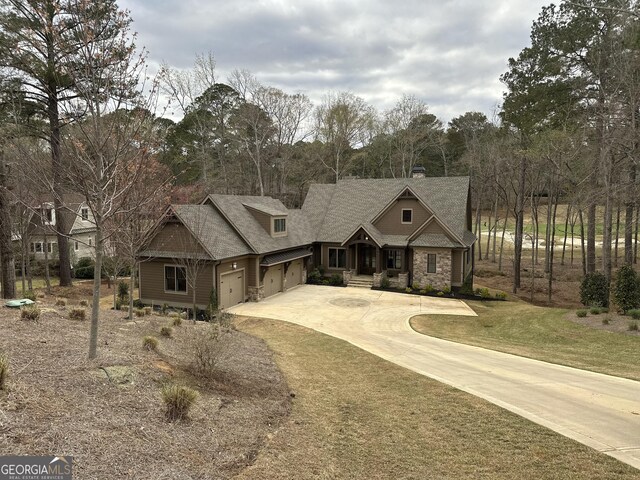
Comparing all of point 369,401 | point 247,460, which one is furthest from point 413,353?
point 247,460

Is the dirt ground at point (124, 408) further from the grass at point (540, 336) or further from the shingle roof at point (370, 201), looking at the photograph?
the shingle roof at point (370, 201)

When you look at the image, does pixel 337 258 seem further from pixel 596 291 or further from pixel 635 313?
pixel 635 313

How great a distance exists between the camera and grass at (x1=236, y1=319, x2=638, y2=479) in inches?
216

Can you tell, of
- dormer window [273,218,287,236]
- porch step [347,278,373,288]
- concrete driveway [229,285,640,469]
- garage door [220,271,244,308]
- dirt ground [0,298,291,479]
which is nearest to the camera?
dirt ground [0,298,291,479]

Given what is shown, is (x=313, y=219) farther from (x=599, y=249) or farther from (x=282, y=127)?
(x=599, y=249)

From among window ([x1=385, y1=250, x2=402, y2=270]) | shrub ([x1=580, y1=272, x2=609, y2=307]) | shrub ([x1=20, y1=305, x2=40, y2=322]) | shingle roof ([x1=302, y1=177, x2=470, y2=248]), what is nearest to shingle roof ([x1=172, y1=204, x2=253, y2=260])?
shingle roof ([x1=302, y1=177, x2=470, y2=248])

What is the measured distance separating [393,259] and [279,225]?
28.0 feet

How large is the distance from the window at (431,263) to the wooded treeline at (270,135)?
583cm

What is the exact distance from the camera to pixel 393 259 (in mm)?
28094

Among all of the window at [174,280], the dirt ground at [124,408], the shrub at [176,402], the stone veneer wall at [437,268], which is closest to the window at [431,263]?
the stone veneer wall at [437,268]

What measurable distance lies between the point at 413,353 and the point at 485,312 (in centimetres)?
939

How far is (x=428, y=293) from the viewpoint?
2498 centimetres

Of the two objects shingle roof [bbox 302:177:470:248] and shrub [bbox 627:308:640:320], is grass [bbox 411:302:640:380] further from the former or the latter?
shingle roof [bbox 302:177:470:248]

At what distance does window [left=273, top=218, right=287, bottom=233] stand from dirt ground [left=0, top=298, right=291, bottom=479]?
15600mm
